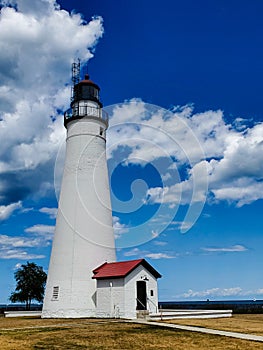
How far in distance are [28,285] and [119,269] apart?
14057mm

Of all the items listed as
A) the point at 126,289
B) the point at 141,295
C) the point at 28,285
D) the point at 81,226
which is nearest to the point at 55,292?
the point at 81,226

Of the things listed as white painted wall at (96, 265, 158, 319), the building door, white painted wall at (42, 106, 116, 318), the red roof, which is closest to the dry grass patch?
white painted wall at (96, 265, 158, 319)

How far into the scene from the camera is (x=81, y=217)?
25.2 meters

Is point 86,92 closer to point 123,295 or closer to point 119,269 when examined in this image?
point 119,269

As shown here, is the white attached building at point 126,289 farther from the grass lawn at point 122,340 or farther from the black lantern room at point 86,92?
the black lantern room at point 86,92

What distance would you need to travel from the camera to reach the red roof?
74.5ft

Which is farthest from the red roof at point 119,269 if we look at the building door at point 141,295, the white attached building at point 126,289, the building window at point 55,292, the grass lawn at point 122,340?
the grass lawn at point 122,340

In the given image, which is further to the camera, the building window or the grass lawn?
the building window

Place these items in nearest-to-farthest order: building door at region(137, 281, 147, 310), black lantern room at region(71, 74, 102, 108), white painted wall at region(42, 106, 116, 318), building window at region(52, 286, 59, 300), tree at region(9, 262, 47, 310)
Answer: building door at region(137, 281, 147, 310) → white painted wall at region(42, 106, 116, 318) → building window at region(52, 286, 59, 300) → black lantern room at region(71, 74, 102, 108) → tree at region(9, 262, 47, 310)

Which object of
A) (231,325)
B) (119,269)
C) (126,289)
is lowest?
(231,325)

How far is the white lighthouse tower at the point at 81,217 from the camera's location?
79.2 feet

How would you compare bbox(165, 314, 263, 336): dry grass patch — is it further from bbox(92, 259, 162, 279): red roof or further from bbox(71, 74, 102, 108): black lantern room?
bbox(71, 74, 102, 108): black lantern room

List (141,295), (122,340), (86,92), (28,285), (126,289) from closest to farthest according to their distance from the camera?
1. (122,340)
2. (126,289)
3. (141,295)
4. (86,92)
5. (28,285)

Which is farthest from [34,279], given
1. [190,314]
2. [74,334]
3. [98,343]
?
A: [98,343]
